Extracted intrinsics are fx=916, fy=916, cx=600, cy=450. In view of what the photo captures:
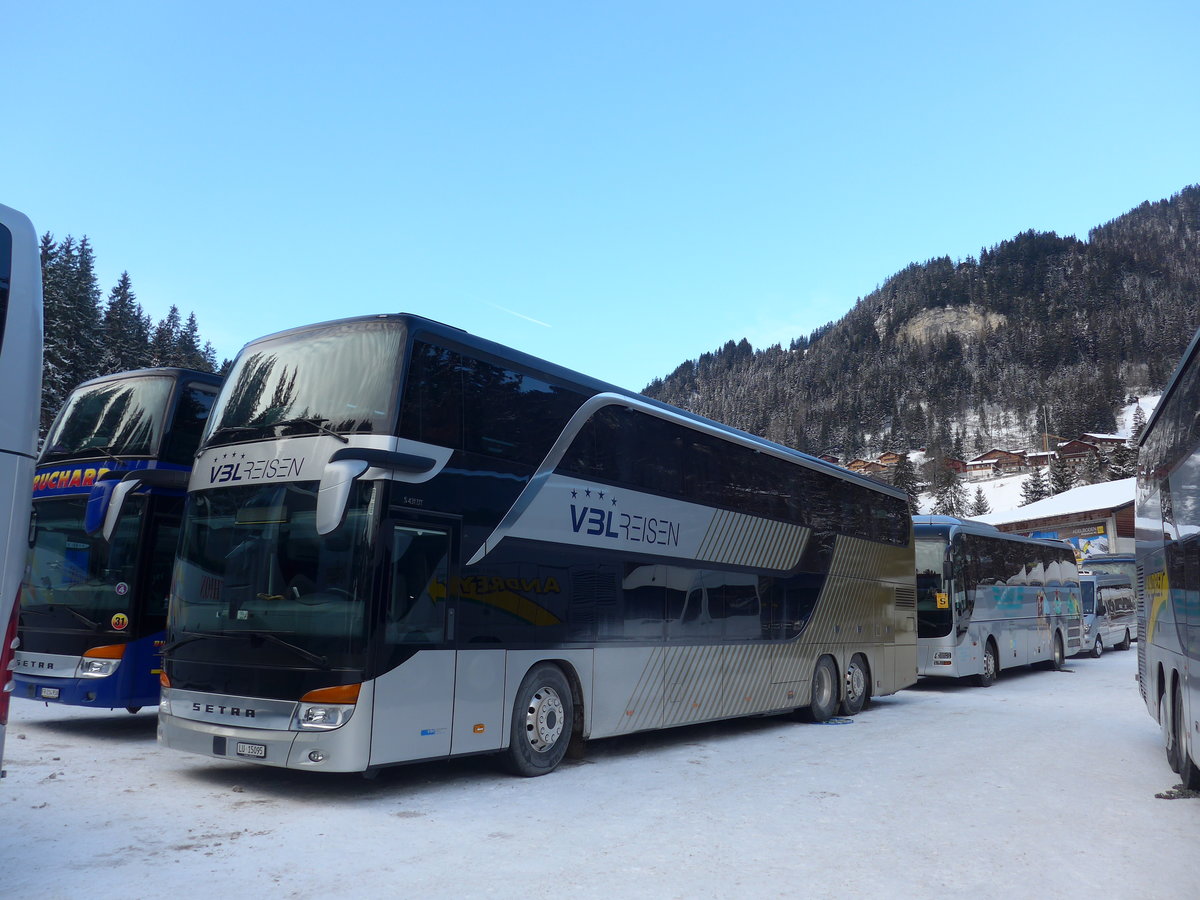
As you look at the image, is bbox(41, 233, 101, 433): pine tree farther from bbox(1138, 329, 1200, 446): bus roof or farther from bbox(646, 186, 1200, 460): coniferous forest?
bbox(646, 186, 1200, 460): coniferous forest

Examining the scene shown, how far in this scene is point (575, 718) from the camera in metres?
9.55

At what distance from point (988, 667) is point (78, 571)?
60.2 feet

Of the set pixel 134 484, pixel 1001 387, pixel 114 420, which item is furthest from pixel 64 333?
pixel 1001 387

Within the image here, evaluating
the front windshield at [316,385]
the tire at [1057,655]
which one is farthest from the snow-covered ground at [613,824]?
the tire at [1057,655]

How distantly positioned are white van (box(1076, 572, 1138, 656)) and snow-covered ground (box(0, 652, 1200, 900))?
21.6 m

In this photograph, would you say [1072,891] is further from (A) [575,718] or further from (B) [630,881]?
(A) [575,718]

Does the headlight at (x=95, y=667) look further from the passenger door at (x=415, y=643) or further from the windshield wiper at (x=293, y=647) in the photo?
the passenger door at (x=415, y=643)

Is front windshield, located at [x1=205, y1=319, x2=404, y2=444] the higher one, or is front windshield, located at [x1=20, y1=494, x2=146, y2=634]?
front windshield, located at [x1=205, y1=319, x2=404, y2=444]

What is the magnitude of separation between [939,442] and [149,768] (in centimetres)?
16323

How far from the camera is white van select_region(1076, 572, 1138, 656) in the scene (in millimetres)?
30438

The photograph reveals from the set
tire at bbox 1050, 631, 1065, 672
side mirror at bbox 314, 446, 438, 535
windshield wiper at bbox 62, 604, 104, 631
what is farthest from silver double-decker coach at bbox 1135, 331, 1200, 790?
tire at bbox 1050, 631, 1065, 672

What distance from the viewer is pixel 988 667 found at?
2073 cm

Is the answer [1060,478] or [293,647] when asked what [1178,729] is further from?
[1060,478]

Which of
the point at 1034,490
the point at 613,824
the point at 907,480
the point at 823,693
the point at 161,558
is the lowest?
the point at 613,824
